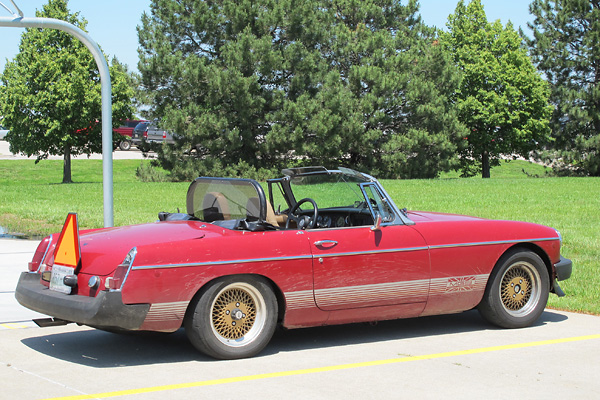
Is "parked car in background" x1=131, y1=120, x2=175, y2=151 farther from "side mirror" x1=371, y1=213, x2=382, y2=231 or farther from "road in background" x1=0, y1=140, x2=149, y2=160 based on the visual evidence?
"side mirror" x1=371, y1=213, x2=382, y2=231

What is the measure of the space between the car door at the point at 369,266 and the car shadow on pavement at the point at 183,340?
0.44m

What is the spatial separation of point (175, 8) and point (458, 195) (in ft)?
55.8

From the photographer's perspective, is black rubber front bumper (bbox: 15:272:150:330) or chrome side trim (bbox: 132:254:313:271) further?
chrome side trim (bbox: 132:254:313:271)

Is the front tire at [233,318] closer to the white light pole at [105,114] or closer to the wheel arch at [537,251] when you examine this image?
the wheel arch at [537,251]

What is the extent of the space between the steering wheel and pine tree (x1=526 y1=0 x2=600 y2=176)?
4568 centimetres

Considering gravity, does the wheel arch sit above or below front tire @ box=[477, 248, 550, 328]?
above

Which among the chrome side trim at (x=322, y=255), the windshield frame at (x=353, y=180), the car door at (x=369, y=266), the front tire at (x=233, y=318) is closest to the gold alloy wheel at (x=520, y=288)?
the chrome side trim at (x=322, y=255)

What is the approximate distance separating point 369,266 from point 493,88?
43092 millimetres

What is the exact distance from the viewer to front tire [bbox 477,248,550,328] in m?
6.93

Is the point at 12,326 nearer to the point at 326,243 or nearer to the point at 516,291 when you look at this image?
the point at 326,243

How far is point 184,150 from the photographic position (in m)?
36.0

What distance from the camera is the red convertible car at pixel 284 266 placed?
561cm

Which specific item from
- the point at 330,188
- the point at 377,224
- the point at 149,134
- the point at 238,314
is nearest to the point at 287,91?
the point at 149,134

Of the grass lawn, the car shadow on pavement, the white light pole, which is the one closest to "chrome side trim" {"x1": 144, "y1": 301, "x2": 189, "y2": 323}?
the car shadow on pavement
